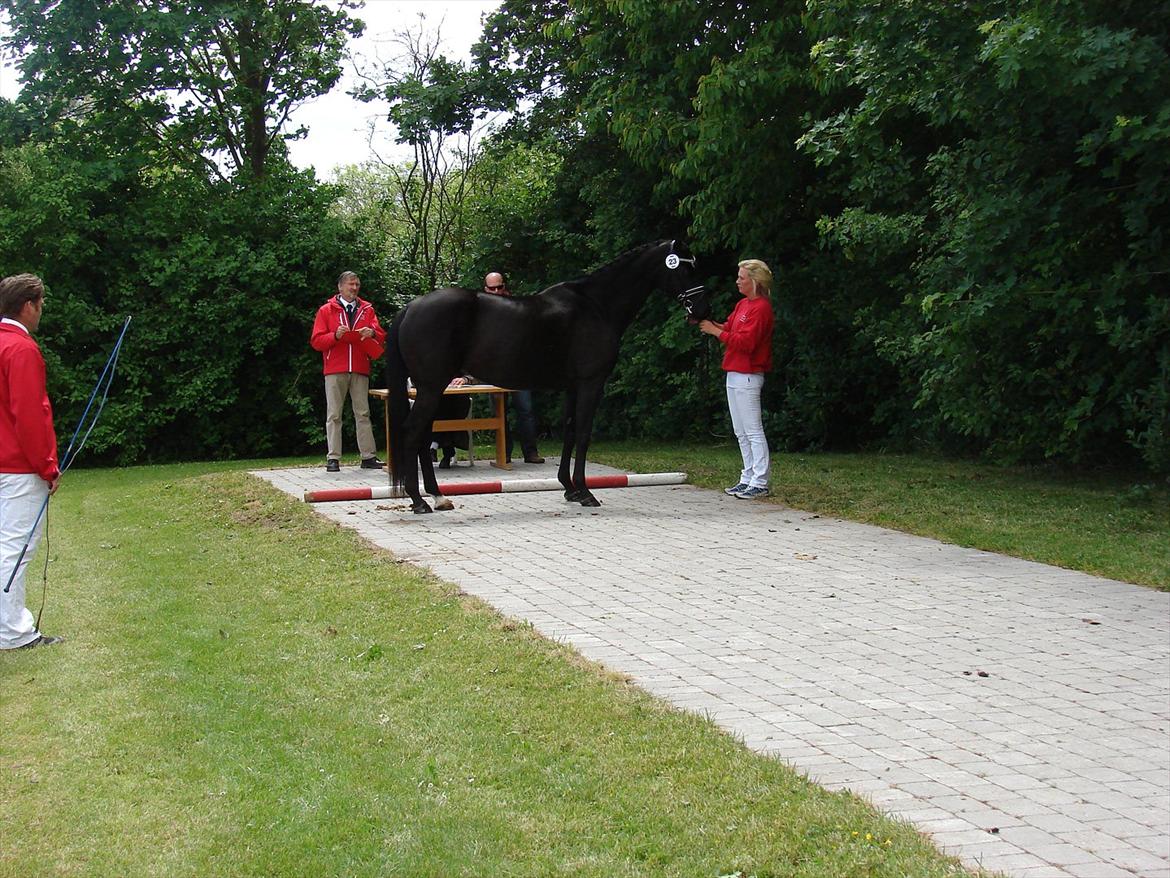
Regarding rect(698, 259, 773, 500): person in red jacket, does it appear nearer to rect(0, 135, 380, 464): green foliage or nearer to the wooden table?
the wooden table

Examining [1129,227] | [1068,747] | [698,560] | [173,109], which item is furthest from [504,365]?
[173,109]

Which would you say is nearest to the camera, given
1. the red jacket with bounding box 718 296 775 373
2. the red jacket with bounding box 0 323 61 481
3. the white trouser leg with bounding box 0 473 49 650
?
the red jacket with bounding box 0 323 61 481

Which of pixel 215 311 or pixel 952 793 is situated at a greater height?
pixel 215 311

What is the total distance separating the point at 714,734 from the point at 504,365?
7.02 m

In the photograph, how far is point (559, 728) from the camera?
213 inches

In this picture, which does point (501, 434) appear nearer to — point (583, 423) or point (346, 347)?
point (346, 347)

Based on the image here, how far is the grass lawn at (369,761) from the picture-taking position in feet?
13.7

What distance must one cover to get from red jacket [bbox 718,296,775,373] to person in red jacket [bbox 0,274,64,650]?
280 inches

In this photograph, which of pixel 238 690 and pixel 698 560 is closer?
pixel 238 690

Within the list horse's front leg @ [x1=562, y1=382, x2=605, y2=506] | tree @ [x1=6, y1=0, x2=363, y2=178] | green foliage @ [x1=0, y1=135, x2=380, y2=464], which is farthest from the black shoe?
tree @ [x1=6, y1=0, x2=363, y2=178]

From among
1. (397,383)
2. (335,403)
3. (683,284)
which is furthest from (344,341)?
(683,284)

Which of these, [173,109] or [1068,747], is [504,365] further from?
[173,109]

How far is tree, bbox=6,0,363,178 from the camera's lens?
20828 millimetres

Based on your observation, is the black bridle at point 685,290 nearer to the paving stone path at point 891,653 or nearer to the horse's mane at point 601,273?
the horse's mane at point 601,273
